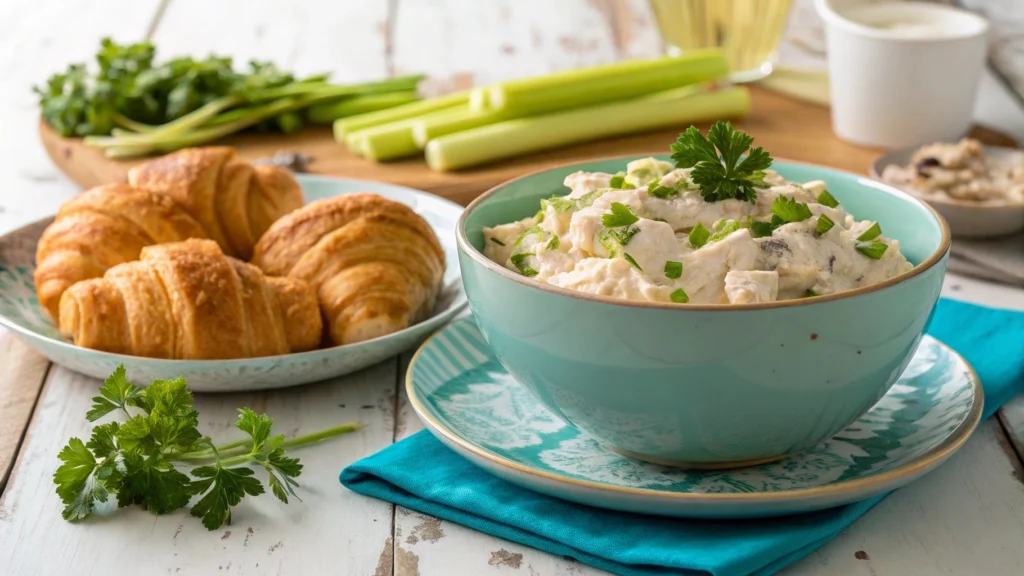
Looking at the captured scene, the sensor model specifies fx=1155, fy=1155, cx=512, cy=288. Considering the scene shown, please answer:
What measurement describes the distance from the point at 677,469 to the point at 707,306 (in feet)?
1.11

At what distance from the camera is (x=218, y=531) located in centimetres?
166

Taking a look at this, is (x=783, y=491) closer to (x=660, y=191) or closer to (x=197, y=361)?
(x=660, y=191)

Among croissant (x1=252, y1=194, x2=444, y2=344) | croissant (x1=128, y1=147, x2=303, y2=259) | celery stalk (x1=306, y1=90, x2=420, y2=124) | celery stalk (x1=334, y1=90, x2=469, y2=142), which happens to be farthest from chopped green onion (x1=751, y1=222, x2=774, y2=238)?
celery stalk (x1=306, y1=90, x2=420, y2=124)

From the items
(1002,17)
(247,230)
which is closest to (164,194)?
(247,230)

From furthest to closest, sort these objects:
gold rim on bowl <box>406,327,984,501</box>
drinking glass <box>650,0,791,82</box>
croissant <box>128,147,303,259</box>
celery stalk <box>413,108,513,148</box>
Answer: drinking glass <box>650,0,791,82</box> < celery stalk <box>413,108,513,148</box> < croissant <box>128,147,303,259</box> < gold rim on bowl <box>406,327,984,501</box>

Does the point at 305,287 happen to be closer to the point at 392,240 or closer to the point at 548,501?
the point at 392,240

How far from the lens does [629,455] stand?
1719 millimetres

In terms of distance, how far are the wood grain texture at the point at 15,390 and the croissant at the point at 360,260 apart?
0.47 metres

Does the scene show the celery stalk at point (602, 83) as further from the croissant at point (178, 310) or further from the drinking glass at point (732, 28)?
the croissant at point (178, 310)

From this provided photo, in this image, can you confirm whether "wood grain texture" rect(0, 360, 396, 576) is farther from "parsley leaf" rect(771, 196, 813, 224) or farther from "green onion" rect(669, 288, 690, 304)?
"parsley leaf" rect(771, 196, 813, 224)

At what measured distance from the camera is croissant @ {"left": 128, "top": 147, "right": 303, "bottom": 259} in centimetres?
244

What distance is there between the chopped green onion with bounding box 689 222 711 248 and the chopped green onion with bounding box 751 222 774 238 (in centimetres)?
7

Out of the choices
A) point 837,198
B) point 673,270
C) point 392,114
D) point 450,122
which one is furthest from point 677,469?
point 392,114

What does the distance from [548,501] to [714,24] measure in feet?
8.31
